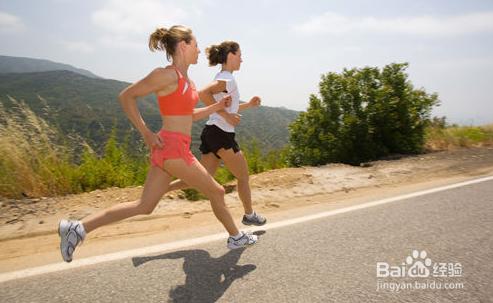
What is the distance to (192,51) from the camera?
3035 mm

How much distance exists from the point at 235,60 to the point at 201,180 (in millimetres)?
1478

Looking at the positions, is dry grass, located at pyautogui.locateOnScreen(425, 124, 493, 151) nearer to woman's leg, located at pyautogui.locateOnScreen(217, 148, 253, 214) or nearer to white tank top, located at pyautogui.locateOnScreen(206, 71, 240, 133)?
woman's leg, located at pyautogui.locateOnScreen(217, 148, 253, 214)

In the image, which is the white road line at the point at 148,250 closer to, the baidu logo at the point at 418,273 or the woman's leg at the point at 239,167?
the woman's leg at the point at 239,167

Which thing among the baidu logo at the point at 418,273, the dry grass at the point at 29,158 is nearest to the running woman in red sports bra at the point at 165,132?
the baidu logo at the point at 418,273

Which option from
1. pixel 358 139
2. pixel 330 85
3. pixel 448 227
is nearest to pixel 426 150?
pixel 358 139

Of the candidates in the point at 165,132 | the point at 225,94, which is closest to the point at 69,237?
the point at 165,132

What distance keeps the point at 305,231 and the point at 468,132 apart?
11.4 m

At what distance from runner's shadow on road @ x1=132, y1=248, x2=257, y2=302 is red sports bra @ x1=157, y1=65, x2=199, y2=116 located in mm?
1290

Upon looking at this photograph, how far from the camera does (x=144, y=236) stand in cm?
392

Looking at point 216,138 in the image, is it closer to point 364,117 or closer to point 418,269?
point 418,269

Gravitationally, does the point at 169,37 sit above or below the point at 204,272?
above

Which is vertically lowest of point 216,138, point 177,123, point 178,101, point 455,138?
point 455,138

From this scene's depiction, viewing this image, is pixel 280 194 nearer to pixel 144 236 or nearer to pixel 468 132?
pixel 144 236

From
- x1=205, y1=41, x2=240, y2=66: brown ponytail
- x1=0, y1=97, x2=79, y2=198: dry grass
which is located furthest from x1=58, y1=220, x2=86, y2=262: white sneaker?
x1=0, y1=97, x2=79, y2=198: dry grass
